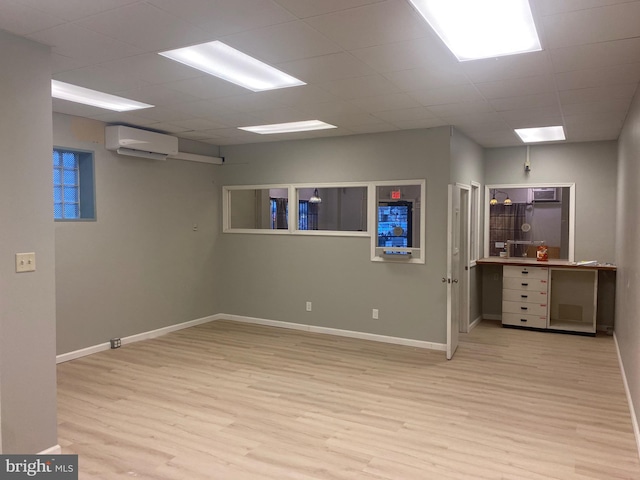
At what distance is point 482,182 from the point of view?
7.14m

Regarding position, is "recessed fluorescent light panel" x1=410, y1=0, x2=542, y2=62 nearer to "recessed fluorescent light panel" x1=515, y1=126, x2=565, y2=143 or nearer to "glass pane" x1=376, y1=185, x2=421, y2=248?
"glass pane" x1=376, y1=185, x2=421, y2=248

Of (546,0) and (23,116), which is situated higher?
(546,0)

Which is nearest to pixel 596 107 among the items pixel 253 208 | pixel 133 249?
pixel 253 208

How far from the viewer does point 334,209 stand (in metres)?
7.86

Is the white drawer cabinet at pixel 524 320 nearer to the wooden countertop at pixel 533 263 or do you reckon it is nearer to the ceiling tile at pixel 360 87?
the wooden countertop at pixel 533 263

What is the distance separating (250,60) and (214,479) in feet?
8.83

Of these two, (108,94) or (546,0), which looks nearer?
(546,0)

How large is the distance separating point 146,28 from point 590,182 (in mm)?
6078

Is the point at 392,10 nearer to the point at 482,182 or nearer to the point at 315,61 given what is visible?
the point at 315,61

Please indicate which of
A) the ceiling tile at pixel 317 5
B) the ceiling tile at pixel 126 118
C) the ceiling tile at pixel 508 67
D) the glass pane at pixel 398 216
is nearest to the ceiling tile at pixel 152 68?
the ceiling tile at pixel 317 5

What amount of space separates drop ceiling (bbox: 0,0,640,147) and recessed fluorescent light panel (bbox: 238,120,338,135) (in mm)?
376

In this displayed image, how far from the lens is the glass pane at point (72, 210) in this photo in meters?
5.10

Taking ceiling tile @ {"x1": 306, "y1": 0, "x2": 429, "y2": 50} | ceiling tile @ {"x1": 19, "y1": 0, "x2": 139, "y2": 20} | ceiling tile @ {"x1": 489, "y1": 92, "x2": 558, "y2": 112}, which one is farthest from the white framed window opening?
ceiling tile @ {"x1": 19, "y1": 0, "x2": 139, "y2": 20}

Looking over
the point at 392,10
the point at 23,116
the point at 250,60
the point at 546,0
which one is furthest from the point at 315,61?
the point at 23,116
